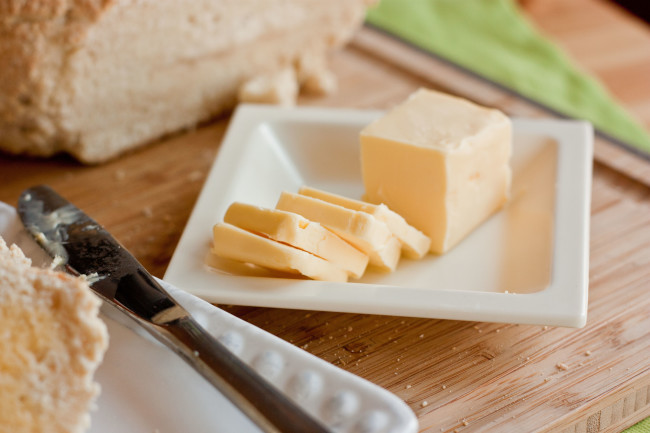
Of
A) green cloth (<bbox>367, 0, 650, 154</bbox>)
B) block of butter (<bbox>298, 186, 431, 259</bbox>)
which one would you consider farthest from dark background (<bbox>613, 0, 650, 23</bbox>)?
block of butter (<bbox>298, 186, 431, 259</bbox>)

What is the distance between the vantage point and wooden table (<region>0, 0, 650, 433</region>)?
1146mm

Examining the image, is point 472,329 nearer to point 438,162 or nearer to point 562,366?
point 562,366

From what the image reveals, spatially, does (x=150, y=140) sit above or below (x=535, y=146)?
below

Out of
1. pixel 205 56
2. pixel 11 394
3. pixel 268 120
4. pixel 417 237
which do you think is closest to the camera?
pixel 11 394

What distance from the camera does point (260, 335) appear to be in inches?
43.4

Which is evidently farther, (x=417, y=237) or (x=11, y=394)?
(x=417, y=237)

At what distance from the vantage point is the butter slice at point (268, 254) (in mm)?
1212

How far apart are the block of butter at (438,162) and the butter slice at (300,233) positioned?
7.3 inches

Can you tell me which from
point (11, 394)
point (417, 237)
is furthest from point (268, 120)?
point (11, 394)

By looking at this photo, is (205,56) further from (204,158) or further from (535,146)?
(535,146)

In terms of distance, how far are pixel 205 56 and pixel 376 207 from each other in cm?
81

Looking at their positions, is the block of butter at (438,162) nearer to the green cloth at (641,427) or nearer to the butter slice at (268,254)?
the butter slice at (268,254)

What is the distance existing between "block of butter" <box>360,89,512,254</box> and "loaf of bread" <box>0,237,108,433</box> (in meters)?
0.66

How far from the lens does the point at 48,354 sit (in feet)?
3.07
